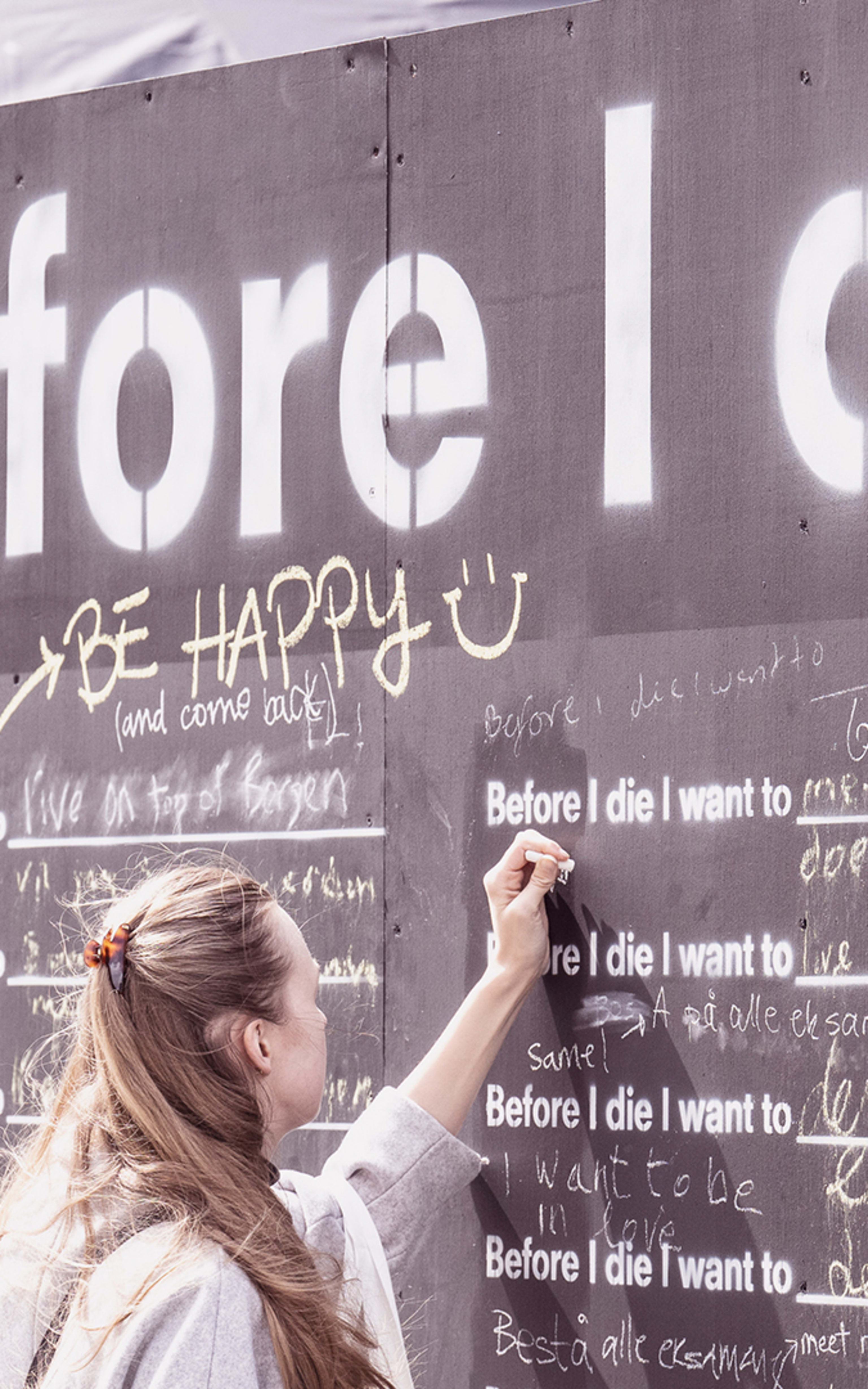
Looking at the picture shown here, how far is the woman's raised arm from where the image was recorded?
2.71m

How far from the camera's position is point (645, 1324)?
2.67 m

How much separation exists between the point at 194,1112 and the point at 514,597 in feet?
3.73

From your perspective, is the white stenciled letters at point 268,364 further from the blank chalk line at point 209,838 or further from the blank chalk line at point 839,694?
the blank chalk line at point 839,694

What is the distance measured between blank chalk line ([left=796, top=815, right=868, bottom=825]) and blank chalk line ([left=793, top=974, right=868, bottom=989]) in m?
0.21

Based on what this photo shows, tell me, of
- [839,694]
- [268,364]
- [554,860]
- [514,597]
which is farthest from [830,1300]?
[268,364]

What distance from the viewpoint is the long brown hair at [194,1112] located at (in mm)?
1829

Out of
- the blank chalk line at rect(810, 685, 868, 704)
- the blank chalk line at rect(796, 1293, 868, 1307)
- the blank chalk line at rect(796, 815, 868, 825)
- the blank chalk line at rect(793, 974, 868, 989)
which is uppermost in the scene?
the blank chalk line at rect(810, 685, 868, 704)

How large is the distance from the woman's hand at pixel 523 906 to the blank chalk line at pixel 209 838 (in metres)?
0.25

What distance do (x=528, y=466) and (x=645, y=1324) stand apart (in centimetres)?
131

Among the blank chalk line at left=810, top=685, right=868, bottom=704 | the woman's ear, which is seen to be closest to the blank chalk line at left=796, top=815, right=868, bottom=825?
the blank chalk line at left=810, top=685, right=868, bottom=704

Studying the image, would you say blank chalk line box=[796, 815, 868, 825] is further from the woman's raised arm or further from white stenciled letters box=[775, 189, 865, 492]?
white stenciled letters box=[775, 189, 865, 492]

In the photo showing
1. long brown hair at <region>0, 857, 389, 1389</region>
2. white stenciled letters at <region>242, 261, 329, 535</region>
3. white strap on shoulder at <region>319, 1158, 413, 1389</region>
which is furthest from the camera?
white stenciled letters at <region>242, 261, 329, 535</region>

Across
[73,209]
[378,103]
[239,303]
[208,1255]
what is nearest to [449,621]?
[239,303]

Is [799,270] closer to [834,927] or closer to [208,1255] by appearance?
[834,927]
